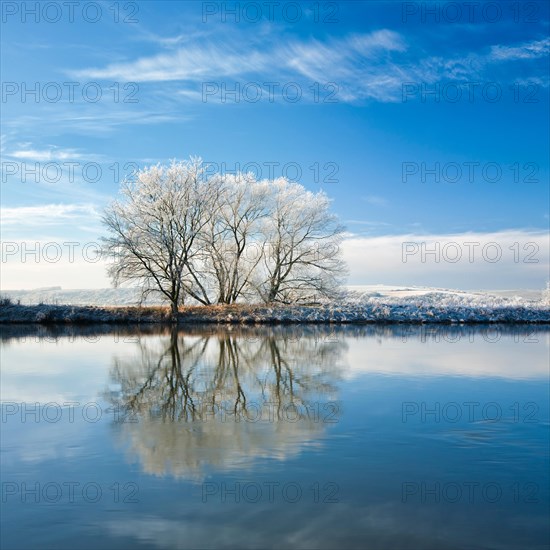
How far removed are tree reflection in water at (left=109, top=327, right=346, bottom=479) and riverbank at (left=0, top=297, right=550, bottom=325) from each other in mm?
13497

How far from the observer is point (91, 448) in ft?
18.3

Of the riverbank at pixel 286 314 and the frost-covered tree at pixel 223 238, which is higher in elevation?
the frost-covered tree at pixel 223 238

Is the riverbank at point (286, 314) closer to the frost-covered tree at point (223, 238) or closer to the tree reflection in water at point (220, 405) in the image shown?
the frost-covered tree at point (223, 238)

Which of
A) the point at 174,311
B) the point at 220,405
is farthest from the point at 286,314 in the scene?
the point at 220,405

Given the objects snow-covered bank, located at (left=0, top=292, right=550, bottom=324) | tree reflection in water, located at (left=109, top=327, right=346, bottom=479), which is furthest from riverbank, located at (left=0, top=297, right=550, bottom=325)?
tree reflection in water, located at (left=109, top=327, right=346, bottom=479)

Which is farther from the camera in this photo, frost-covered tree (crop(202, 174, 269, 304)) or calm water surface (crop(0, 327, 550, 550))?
frost-covered tree (crop(202, 174, 269, 304))

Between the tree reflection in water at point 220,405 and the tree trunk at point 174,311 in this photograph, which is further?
the tree trunk at point 174,311

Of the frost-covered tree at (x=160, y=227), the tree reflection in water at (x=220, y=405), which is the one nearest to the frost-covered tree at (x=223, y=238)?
the frost-covered tree at (x=160, y=227)

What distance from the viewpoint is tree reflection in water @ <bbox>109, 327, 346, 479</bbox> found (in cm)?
530

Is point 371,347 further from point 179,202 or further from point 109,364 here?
point 179,202

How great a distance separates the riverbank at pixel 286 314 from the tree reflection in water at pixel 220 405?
13.5 meters

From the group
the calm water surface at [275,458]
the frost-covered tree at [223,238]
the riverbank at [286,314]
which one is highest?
the frost-covered tree at [223,238]

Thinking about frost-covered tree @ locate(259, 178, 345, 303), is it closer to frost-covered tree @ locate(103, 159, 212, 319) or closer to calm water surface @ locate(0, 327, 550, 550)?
frost-covered tree @ locate(103, 159, 212, 319)

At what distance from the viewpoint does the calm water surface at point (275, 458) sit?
368cm
